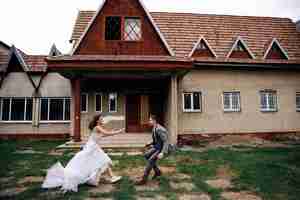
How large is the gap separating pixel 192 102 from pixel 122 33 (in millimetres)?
5886

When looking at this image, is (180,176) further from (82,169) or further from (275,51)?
(275,51)

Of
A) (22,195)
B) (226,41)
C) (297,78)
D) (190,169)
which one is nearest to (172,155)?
(190,169)

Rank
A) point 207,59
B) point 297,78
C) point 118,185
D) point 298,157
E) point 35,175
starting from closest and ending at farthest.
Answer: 1. point 118,185
2. point 35,175
3. point 298,157
4. point 207,59
5. point 297,78

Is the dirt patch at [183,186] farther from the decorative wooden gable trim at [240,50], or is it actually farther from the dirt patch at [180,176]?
the decorative wooden gable trim at [240,50]

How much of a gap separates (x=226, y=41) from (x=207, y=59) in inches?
114

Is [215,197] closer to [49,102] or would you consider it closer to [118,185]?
[118,185]

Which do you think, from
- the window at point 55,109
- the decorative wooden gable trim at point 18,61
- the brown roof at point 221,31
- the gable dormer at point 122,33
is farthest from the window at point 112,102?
the decorative wooden gable trim at point 18,61

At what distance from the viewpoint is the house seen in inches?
494

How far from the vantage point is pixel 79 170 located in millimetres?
5199

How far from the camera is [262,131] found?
14.1m

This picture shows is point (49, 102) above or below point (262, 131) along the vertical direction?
above

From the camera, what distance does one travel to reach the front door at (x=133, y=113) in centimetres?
1462

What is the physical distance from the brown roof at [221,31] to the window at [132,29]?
9.56 ft

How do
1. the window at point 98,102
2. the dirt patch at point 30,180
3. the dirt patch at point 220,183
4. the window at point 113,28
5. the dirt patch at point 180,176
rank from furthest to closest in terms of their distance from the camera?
the window at point 98,102 → the window at point 113,28 → the dirt patch at point 180,176 → the dirt patch at point 30,180 → the dirt patch at point 220,183
